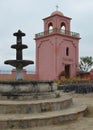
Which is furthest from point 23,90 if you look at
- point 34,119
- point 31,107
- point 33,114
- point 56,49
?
point 56,49

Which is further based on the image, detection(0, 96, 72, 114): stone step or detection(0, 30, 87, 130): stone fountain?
detection(0, 96, 72, 114): stone step

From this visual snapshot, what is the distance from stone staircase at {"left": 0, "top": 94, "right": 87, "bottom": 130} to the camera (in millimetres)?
6879

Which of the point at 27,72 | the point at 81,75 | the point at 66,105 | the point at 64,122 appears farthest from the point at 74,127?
the point at 81,75

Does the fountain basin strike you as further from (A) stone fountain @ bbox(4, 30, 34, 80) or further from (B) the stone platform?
(A) stone fountain @ bbox(4, 30, 34, 80)

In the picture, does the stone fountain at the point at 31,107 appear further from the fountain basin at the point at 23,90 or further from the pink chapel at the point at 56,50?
the pink chapel at the point at 56,50

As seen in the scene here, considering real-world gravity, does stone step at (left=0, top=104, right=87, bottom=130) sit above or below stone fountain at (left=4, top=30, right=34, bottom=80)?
below

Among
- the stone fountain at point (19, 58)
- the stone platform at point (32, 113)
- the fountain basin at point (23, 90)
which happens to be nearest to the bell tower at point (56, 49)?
the stone fountain at point (19, 58)

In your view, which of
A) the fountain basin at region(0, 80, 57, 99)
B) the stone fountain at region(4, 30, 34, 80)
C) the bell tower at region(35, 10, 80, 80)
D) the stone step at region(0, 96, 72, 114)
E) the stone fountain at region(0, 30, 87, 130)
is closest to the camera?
the stone fountain at region(0, 30, 87, 130)

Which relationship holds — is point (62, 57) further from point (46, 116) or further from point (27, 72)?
point (46, 116)

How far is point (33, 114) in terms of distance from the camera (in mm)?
7629

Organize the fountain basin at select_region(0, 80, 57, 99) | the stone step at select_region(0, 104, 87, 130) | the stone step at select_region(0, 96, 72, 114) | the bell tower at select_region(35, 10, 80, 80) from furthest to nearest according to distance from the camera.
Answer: the bell tower at select_region(35, 10, 80, 80), the fountain basin at select_region(0, 80, 57, 99), the stone step at select_region(0, 96, 72, 114), the stone step at select_region(0, 104, 87, 130)

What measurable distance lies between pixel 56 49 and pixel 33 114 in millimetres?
20256

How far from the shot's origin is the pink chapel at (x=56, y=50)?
90.6 feet

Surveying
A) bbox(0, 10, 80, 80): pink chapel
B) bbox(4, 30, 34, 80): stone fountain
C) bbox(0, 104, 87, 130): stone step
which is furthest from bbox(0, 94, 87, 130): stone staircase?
bbox(0, 10, 80, 80): pink chapel
